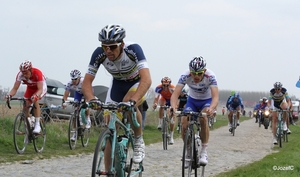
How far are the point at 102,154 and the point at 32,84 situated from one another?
6.88 metres

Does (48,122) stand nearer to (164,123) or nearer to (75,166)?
(164,123)

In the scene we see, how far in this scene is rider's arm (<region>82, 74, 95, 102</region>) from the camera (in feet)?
21.5

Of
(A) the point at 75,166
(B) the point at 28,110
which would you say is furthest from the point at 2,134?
(A) the point at 75,166

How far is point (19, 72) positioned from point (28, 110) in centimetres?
96

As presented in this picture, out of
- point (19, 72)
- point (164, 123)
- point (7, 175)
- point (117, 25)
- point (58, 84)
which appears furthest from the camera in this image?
point (58, 84)

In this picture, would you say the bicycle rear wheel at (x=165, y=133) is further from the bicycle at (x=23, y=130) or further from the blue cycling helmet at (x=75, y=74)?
the bicycle at (x=23, y=130)

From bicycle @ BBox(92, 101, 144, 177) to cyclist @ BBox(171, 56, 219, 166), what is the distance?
1870mm

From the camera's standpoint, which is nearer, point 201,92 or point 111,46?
point 111,46

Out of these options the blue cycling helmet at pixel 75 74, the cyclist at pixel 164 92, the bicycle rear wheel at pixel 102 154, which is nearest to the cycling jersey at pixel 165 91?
the cyclist at pixel 164 92

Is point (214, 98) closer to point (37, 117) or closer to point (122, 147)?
point (122, 147)

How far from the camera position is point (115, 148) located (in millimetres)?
6137

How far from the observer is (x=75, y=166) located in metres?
10.0

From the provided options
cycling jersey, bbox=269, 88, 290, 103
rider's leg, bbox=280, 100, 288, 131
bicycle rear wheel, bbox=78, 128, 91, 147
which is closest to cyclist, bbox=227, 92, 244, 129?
rider's leg, bbox=280, 100, 288, 131

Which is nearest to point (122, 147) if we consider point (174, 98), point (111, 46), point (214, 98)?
point (111, 46)
